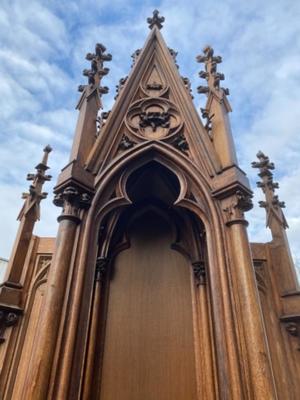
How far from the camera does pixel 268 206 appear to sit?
13.5ft

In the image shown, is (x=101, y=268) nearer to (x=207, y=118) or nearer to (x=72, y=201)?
(x=72, y=201)

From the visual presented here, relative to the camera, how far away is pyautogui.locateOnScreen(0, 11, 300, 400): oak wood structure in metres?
2.11

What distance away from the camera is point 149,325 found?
3.27m

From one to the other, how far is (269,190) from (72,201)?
9.27 feet

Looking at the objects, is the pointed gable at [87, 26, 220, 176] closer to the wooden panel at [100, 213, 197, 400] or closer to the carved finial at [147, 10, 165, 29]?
the carved finial at [147, 10, 165, 29]

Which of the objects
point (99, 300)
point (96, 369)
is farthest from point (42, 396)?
point (99, 300)

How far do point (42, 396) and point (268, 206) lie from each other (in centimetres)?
337

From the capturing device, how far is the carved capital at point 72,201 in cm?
249

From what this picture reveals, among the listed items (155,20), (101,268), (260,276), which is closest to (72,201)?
(101,268)

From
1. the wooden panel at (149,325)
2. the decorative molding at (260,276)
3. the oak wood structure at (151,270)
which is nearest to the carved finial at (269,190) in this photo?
the oak wood structure at (151,270)

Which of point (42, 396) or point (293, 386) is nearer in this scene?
point (42, 396)

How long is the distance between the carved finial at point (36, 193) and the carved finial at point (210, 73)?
2355 millimetres

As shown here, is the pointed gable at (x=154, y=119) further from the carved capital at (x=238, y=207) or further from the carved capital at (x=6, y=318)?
the carved capital at (x=6, y=318)

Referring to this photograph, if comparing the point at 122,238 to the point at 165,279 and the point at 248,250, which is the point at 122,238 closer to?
the point at 165,279
